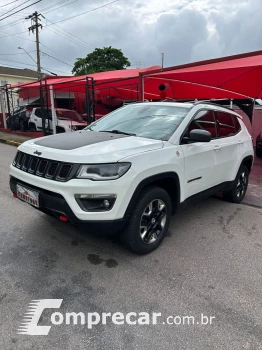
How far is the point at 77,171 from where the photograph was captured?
2760 millimetres

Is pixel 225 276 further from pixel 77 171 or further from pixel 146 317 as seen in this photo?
pixel 77 171

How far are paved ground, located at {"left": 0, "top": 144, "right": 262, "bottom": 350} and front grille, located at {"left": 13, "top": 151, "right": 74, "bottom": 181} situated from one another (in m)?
0.97

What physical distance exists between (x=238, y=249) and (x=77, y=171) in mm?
2257

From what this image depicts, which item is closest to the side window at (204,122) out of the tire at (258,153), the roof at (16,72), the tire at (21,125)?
the tire at (258,153)

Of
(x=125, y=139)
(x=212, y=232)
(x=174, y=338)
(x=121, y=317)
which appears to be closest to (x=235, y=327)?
(x=174, y=338)

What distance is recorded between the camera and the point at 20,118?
1686cm

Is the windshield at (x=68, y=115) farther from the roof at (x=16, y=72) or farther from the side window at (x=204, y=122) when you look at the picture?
the roof at (x=16, y=72)

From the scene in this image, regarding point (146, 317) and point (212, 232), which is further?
point (212, 232)

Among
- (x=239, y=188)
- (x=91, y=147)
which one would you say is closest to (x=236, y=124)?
(x=239, y=188)

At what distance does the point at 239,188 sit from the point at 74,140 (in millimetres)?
3425

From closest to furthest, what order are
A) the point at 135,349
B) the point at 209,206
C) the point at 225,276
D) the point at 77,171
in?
the point at 135,349
the point at 77,171
the point at 225,276
the point at 209,206

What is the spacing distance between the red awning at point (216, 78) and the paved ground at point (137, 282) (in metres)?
4.94

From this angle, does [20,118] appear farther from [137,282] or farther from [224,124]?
[137,282]

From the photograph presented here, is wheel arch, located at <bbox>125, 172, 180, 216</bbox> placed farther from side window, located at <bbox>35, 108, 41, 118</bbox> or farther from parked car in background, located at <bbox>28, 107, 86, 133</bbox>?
side window, located at <bbox>35, 108, 41, 118</bbox>
